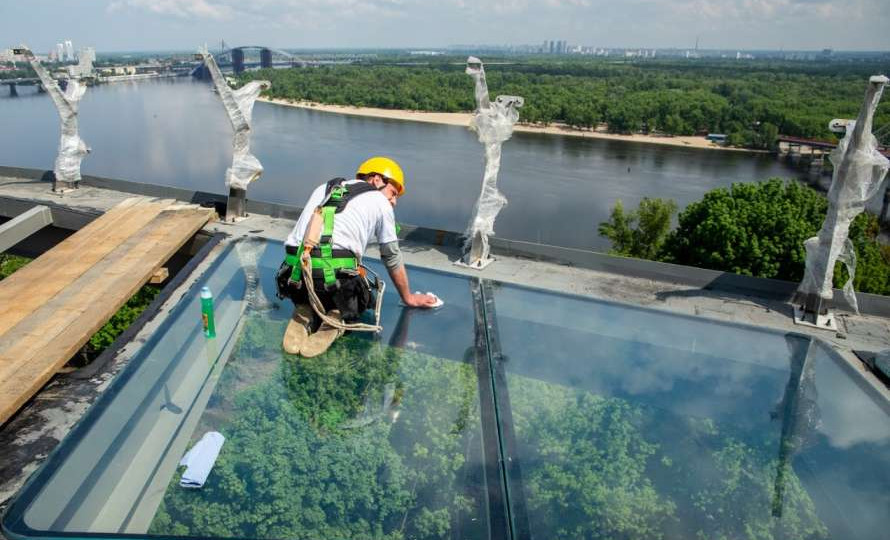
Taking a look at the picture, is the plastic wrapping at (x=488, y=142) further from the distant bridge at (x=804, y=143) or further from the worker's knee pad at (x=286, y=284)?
the distant bridge at (x=804, y=143)

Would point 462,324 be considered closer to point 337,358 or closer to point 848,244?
point 337,358

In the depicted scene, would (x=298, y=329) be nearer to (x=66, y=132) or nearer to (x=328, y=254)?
(x=328, y=254)

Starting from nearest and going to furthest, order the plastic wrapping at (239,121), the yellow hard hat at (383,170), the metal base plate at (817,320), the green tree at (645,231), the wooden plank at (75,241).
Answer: the yellow hard hat at (383,170) → the wooden plank at (75,241) → the metal base plate at (817,320) → the plastic wrapping at (239,121) → the green tree at (645,231)

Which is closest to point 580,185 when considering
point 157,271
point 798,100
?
point 157,271

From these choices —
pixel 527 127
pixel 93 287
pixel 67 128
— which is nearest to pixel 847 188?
pixel 93 287

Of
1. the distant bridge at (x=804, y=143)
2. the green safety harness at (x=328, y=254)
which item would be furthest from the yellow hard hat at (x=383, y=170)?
the distant bridge at (x=804, y=143)

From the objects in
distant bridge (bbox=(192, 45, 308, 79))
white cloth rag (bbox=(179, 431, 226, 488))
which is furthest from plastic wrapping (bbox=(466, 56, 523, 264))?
distant bridge (bbox=(192, 45, 308, 79))
